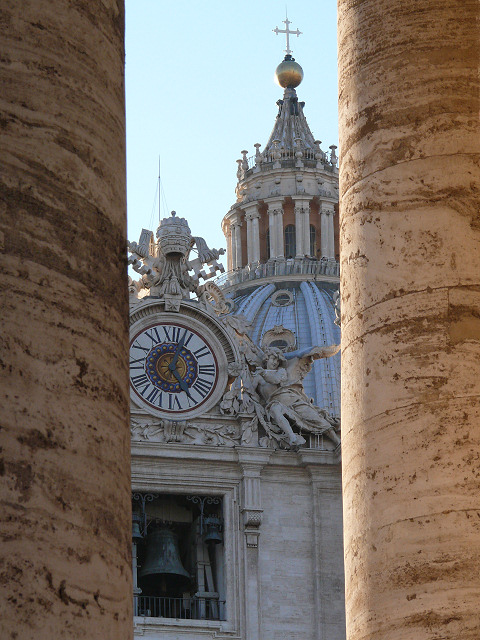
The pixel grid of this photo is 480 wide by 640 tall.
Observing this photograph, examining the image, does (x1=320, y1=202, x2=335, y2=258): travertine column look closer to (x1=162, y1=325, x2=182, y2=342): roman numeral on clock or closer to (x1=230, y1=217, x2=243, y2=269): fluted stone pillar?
(x1=230, y1=217, x2=243, y2=269): fluted stone pillar

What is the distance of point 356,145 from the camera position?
11758mm

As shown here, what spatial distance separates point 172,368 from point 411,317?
34.6 m

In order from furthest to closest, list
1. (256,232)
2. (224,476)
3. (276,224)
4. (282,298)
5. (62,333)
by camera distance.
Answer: (256,232), (282,298), (276,224), (224,476), (62,333)

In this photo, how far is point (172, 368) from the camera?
45.4 meters

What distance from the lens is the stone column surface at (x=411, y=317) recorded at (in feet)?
34.3

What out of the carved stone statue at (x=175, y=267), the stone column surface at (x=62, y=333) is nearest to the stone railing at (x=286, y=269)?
the carved stone statue at (x=175, y=267)

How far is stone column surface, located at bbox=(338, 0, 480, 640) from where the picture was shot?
34.3 ft

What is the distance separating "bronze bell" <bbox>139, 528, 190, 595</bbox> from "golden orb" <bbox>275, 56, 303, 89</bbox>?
197 ft

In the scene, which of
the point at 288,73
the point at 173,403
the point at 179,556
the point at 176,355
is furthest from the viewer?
the point at 288,73

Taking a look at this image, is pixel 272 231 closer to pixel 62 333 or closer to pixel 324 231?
pixel 324 231

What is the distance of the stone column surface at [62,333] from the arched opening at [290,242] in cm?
8825

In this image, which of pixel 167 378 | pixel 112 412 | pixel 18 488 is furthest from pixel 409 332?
pixel 167 378

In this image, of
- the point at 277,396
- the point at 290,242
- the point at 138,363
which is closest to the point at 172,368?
the point at 138,363

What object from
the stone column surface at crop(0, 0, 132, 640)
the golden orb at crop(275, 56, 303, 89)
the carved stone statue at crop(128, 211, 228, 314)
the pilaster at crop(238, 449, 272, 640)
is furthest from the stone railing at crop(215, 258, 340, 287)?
the stone column surface at crop(0, 0, 132, 640)
